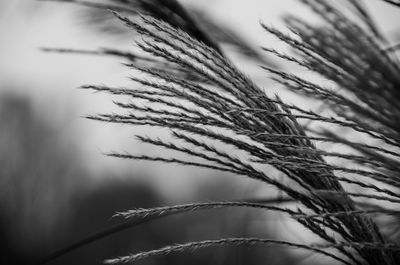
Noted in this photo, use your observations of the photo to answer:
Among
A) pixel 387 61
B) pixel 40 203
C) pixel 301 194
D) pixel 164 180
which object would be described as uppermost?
pixel 387 61

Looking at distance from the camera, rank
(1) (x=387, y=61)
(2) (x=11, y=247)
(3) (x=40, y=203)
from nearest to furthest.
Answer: (1) (x=387, y=61) < (2) (x=11, y=247) < (3) (x=40, y=203)

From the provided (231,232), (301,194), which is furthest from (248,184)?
(301,194)

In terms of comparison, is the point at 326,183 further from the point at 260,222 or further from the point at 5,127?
the point at 5,127

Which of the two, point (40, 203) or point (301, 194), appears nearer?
point (301, 194)

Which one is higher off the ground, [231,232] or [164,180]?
[231,232]

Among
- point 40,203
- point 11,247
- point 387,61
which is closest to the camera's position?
point 387,61

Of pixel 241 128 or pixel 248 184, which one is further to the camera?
pixel 248 184

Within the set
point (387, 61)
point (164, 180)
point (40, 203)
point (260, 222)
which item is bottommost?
point (40, 203)

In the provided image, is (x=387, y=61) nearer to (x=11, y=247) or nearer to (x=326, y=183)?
(x=326, y=183)

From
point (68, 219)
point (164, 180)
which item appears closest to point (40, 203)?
point (68, 219)
